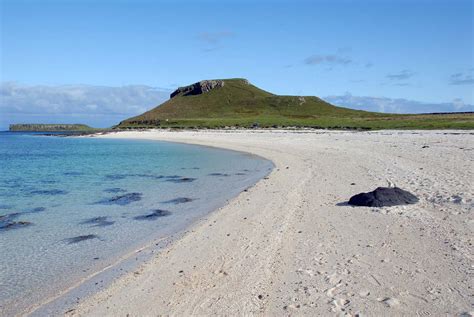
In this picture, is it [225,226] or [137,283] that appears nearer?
[137,283]

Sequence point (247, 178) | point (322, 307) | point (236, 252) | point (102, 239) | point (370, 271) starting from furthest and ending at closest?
point (247, 178) < point (102, 239) < point (236, 252) < point (370, 271) < point (322, 307)

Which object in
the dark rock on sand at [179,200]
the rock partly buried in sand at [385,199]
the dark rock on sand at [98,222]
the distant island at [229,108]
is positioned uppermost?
the distant island at [229,108]

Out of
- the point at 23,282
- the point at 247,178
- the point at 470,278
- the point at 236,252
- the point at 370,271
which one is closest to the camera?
the point at 470,278

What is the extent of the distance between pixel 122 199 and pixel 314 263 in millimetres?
11789

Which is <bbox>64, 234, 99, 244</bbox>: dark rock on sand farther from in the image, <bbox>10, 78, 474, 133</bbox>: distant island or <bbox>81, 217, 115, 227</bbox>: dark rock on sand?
<bbox>10, 78, 474, 133</bbox>: distant island

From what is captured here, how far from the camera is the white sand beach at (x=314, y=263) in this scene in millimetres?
6676

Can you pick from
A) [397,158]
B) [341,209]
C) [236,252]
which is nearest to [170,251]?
[236,252]

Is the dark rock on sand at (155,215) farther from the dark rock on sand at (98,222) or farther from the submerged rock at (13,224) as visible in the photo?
the submerged rock at (13,224)

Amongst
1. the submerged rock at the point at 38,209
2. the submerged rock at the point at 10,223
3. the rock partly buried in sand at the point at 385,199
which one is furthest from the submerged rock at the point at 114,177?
the rock partly buried in sand at the point at 385,199

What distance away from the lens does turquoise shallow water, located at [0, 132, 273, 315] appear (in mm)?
9227

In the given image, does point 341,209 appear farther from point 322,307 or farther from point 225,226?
point 322,307

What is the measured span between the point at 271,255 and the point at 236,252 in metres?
0.89

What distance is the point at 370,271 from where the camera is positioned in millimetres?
7797

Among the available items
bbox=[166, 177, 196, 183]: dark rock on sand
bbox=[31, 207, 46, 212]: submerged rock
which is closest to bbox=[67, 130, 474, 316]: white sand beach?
bbox=[31, 207, 46, 212]: submerged rock
